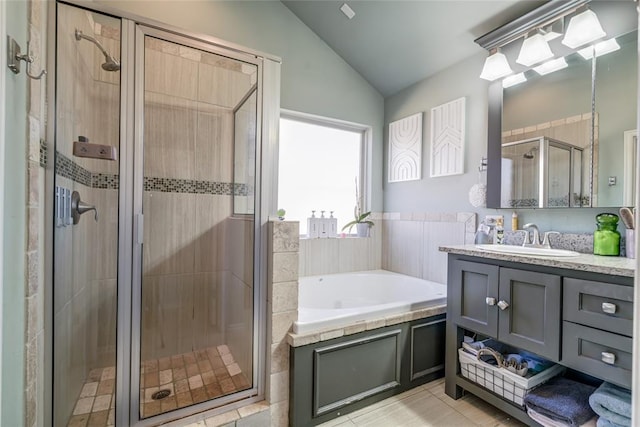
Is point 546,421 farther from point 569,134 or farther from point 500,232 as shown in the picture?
point 569,134

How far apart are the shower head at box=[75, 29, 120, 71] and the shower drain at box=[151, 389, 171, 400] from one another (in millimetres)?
1666

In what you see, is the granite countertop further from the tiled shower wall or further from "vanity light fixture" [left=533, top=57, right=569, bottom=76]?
the tiled shower wall

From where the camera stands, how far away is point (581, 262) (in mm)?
1291

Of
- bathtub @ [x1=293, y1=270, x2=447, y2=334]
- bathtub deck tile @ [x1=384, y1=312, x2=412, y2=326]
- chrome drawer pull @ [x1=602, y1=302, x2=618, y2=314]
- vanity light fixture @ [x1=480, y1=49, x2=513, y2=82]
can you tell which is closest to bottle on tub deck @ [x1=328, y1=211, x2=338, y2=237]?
bathtub @ [x1=293, y1=270, x2=447, y2=334]

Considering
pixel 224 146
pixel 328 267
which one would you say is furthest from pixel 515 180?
pixel 224 146

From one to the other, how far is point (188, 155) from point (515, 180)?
2.35 metres

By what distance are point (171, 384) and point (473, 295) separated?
1.84m

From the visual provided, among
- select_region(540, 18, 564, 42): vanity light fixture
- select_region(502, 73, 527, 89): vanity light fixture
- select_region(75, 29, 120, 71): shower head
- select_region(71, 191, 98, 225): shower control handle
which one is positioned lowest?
select_region(71, 191, 98, 225): shower control handle

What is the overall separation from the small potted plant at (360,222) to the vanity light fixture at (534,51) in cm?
170

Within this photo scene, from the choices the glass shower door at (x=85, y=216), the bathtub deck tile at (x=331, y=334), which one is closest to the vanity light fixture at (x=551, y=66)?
the bathtub deck tile at (x=331, y=334)

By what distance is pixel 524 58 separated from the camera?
1.92m

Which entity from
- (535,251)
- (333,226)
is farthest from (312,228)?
(535,251)

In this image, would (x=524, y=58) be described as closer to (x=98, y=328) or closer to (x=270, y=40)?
(x=270, y=40)

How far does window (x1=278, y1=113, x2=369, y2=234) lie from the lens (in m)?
2.71
